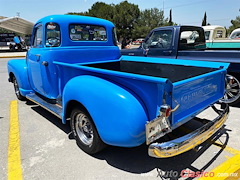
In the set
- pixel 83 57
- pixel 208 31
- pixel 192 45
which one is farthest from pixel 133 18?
pixel 83 57

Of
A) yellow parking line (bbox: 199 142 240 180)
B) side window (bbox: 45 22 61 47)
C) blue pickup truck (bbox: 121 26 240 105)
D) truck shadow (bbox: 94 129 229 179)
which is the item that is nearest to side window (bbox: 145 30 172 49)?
blue pickup truck (bbox: 121 26 240 105)

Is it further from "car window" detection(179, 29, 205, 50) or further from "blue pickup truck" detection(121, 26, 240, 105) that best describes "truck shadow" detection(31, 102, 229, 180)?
"car window" detection(179, 29, 205, 50)

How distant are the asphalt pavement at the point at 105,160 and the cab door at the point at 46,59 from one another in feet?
2.55

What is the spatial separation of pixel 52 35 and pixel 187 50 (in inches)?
147

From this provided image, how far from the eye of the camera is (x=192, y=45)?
6.07 meters

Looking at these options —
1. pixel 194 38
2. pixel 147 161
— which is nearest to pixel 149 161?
pixel 147 161

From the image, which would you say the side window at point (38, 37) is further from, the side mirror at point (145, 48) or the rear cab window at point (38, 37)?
the side mirror at point (145, 48)

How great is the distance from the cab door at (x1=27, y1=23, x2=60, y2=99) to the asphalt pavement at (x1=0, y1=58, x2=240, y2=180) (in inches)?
30.5

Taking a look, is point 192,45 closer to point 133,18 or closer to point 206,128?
point 206,128

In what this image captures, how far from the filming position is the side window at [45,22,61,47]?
3625 millimetres

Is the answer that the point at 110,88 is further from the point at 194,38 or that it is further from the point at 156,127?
the point at 194,38

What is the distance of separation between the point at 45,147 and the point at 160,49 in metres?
4.24

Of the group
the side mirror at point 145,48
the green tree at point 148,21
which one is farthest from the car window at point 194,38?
the green tree at point 148,21

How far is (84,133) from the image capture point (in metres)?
2.99
